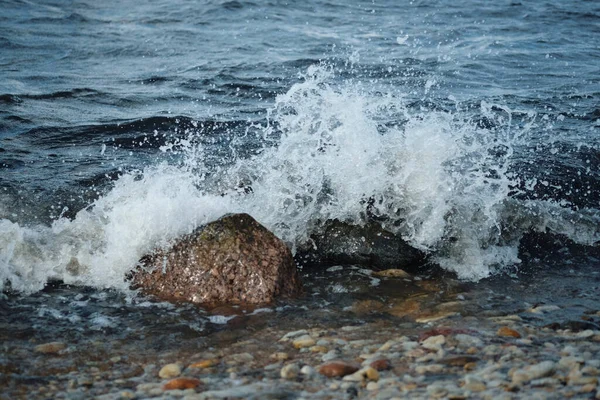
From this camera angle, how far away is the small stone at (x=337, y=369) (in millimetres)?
3582

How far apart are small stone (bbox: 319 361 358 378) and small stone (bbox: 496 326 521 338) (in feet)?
3.13

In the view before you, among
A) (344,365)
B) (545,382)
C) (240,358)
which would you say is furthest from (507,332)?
(240,358)

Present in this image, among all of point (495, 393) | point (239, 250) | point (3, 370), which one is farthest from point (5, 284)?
point (495, 393)

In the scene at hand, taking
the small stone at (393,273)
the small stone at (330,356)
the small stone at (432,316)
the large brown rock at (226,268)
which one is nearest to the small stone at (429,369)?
the small stone at (330,356)

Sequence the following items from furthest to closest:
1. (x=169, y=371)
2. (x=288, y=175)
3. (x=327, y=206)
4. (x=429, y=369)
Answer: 1. (x=288, y=175)
2. (x=327, y=206)
3. (x=169, y=371)
4. (x=429, y=369)

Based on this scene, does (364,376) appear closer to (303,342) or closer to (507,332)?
(303,342)

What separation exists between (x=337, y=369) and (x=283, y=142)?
2.95m

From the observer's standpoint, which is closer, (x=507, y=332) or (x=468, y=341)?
(x=468, y=341)

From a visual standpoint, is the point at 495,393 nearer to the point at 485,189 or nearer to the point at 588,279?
the point at 588,279

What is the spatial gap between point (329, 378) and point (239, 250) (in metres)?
1.41

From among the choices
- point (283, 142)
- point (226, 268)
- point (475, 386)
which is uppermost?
point (283, 142)

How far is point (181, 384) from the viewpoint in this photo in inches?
138

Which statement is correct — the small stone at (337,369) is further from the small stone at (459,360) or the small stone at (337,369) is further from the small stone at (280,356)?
the small stone at (459,360)

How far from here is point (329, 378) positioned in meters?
3.55
